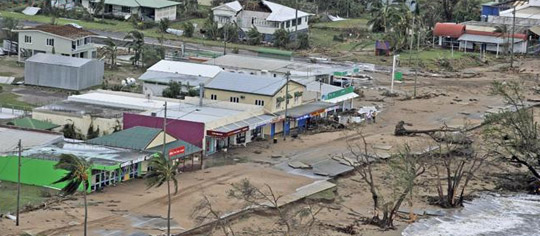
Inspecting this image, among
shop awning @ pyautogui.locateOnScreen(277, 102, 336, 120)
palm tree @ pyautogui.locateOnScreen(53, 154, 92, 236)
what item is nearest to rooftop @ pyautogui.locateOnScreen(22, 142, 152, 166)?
palm tree @ pyautogui.locateOnScreen(53, 154, 92, 236)

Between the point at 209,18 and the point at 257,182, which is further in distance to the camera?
the point at 209,18

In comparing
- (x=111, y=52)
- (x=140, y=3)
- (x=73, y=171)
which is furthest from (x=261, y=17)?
(x=73, y=171)

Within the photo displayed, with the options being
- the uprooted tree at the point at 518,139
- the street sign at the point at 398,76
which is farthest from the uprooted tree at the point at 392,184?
the street sign at the point at 398,76

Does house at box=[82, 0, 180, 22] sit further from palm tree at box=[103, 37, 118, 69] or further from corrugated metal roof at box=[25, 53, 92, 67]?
corrugated metal roof at box=[25, 53, 92, 67]

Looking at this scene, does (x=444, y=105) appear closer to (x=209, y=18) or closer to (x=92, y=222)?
(x=209, y=18)

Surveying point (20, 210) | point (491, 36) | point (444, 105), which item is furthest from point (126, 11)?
point (20, 210)

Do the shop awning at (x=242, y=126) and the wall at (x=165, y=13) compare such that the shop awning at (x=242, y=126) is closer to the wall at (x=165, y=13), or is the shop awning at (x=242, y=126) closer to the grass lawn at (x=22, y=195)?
the grass lawn at (x=22, y=195)
